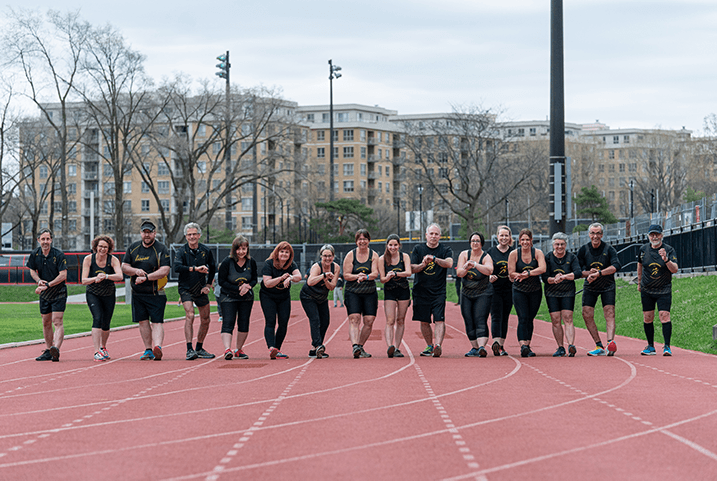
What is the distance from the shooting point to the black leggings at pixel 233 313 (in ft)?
45.3

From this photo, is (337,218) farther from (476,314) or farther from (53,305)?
(476,314)

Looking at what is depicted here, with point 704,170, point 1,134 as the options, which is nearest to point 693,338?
point 1,134

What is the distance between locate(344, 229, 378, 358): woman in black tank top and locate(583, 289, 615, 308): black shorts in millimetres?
3260

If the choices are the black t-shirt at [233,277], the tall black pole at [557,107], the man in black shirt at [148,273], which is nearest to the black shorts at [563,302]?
the black t-shirt at [233,277]

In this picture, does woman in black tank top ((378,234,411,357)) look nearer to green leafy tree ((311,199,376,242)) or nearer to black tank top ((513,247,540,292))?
black tank top ((513,247,540,292))

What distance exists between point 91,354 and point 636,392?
31.7 feet

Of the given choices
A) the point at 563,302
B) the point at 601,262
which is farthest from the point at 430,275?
the point at 601,262

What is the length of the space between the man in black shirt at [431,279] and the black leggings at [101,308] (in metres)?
4.62

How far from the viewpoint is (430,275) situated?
1363 centimetres

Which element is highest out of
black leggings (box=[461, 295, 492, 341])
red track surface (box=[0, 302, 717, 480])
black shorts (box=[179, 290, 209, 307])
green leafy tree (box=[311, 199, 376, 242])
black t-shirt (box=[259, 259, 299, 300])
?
green leafy tree (box=[311, 199, 376, 242])

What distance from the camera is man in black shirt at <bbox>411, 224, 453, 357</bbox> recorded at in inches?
530

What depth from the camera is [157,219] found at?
114125 mm

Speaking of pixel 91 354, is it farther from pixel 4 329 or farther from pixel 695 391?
pixel 695 391

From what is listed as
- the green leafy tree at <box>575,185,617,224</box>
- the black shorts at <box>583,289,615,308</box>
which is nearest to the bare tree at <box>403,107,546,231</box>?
the green leafy tree at <box>575,185,617,224</box>
